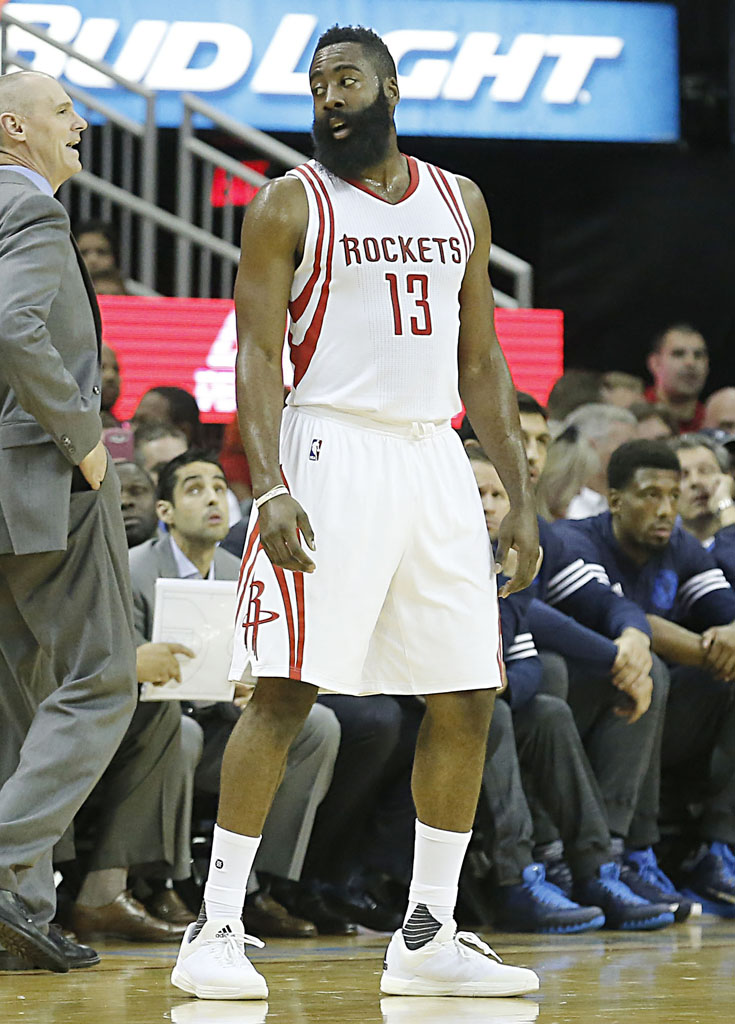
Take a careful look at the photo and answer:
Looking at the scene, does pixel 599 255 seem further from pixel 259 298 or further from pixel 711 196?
pixel 259 298

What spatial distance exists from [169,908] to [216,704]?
1.91 ft

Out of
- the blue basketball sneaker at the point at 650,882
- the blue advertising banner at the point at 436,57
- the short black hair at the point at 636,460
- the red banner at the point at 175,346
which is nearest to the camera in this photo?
the blue basketball sneaker at the point at 650,882

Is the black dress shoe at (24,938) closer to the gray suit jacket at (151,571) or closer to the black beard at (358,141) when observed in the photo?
the gray suit jacket at (151,571)

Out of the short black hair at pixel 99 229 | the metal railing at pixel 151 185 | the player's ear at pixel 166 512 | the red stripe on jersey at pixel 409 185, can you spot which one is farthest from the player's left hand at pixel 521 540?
the metal railing at pixel 151 185

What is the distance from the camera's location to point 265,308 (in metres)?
3.10

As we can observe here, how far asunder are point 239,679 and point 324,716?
58.0 inches

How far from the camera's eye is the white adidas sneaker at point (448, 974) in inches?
122

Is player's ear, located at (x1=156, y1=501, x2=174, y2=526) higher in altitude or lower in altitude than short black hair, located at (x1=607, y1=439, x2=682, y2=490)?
lower

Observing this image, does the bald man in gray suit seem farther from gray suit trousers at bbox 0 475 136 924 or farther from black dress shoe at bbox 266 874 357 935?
black dress shoe at bbox 266 874 357 935

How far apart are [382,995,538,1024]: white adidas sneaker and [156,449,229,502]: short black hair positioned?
6.98 ft

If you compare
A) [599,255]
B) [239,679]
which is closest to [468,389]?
[239,679]

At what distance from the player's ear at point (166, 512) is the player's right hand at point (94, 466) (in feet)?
4.67

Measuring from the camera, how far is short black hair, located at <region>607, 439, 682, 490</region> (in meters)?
5.18

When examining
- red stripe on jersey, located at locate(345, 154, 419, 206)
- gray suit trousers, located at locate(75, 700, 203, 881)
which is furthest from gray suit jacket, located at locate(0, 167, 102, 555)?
gray suit trousers, located at locate(75, 700, 203, 881)
